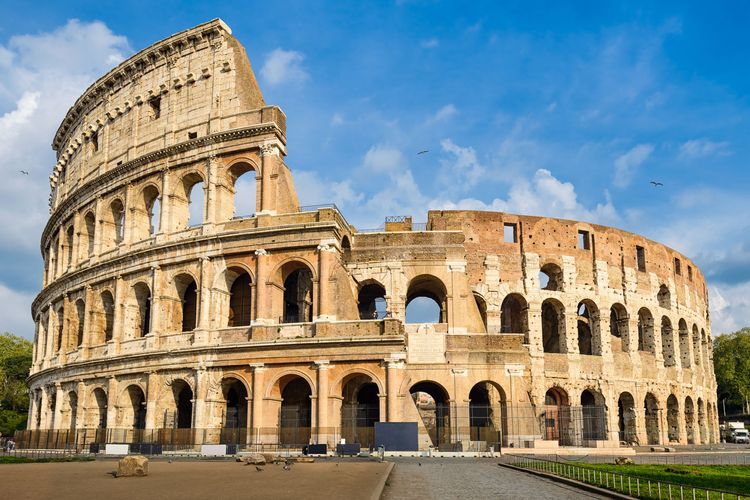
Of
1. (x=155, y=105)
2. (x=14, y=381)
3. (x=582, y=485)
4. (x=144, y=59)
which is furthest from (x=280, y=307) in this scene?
(x=14, y=381)

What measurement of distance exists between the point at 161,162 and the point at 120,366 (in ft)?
31.5

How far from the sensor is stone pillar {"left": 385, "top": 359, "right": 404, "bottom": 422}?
28375 mm

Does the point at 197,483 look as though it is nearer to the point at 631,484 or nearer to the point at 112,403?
the point at 631,484

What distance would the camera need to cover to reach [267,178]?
31406 mm

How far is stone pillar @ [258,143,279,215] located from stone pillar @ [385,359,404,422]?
8.35 m

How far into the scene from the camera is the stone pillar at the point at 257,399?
Answer: 93.6 feet

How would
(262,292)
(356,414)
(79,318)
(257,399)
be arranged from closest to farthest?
(257,399) < (262,292) < (356,414) < (79,318)

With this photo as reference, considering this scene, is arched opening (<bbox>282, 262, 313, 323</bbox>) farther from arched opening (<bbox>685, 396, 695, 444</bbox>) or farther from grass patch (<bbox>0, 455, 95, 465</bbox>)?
arched opening (<bbox>685, 396, 695, 444</bbox>)

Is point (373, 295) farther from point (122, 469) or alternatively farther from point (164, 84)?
point (122, 469)

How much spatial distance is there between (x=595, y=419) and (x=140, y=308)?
2299 centimetres

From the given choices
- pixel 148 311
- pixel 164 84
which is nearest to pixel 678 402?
pixel 148 311

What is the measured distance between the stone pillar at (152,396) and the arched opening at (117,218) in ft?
28.6

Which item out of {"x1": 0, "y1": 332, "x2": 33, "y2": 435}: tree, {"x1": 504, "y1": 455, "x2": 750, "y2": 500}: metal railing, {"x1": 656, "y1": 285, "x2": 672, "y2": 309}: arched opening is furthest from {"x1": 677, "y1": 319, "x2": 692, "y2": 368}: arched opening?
{"x1": 0, "y1": 332, "x2": 33, "y2": 435}: tree

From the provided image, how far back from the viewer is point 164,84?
35.5 metres
